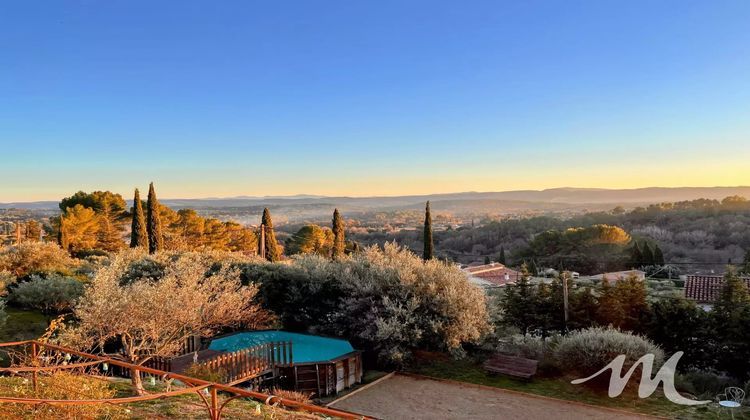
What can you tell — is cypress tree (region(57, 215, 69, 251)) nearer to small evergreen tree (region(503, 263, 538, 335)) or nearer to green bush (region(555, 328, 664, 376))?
small evergreen tree (region(503, 263, 538, 335))

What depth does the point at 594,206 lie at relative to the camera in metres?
89.1

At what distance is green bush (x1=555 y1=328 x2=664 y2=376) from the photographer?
9664mm

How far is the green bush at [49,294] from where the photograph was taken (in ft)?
48.3

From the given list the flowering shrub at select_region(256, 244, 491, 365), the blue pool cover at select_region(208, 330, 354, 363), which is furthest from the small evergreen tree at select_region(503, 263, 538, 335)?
the blue pool cover at select_region(208, 330, 354, 363)

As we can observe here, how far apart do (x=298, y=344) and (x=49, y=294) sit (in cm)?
816

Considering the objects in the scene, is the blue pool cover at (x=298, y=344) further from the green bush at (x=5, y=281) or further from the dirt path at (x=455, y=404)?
the green bush at (x=5, y=281)

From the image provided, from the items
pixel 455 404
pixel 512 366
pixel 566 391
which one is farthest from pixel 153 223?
pixel 566 391

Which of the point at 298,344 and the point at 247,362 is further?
the point at 298,344

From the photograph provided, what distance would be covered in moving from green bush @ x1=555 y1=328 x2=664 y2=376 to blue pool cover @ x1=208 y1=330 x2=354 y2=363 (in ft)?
16.1

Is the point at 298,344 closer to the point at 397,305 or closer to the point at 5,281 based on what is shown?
the point at 397,305

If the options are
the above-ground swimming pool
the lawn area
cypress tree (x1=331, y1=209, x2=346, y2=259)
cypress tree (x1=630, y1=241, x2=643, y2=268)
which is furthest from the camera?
cypress tree (x1=630, y1=241, x2=643, y2=268)

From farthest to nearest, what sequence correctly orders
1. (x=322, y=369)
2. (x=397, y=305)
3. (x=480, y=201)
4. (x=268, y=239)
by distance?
(x=480, y=201), (x=268, y=239), (x=397, y=305), (x=322, y=369)

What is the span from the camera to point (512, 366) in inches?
421

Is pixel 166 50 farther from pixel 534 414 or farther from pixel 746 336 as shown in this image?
pixel 746 336
